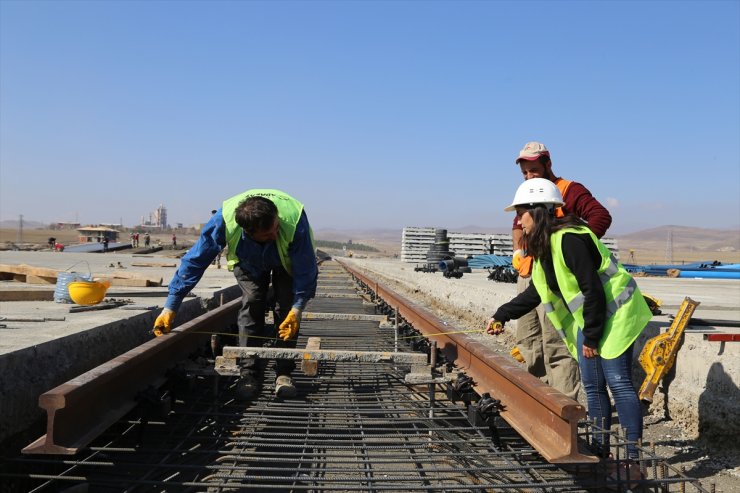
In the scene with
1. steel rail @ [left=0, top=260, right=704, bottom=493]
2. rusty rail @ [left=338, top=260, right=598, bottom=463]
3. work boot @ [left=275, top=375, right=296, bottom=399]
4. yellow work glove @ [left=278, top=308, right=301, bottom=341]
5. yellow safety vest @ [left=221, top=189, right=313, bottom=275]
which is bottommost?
steel rail @ [left=0, top=260, right=704, bottom=493]

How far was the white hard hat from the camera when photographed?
10.8 feet

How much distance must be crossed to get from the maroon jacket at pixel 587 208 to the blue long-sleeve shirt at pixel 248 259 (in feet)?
5.91

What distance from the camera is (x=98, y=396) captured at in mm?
2807

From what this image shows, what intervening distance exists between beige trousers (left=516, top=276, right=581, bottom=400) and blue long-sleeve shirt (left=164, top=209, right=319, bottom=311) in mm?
1584

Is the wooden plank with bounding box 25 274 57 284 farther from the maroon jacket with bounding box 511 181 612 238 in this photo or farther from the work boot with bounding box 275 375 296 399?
the maroon jacket with bounding box 511 181 612 238

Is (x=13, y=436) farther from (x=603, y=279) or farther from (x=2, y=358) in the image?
(x=603, y=279)

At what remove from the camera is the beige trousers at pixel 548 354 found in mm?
3963

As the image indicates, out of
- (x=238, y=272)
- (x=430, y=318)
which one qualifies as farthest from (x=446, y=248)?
(x=238, y=272)

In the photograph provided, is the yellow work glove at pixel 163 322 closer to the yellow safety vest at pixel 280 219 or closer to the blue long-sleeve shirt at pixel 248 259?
the blue long-sleeve shirt at pixel 248 259

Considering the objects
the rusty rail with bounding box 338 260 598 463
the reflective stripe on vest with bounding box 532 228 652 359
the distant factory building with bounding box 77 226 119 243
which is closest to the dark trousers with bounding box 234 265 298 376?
the rusty rail with bounding box 338 260 598 463

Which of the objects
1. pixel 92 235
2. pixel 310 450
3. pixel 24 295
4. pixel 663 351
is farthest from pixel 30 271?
pixel 92 235

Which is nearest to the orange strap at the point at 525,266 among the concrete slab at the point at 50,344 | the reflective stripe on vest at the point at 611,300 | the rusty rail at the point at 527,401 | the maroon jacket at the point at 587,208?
the maroon jacket at the point at 587,208

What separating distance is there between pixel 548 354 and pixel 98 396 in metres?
2.77

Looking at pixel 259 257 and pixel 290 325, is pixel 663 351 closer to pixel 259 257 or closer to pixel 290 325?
pixel 290 325
